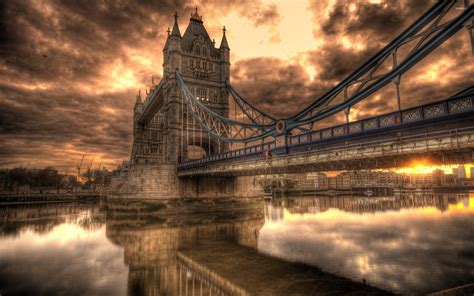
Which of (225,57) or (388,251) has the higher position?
(225,57)

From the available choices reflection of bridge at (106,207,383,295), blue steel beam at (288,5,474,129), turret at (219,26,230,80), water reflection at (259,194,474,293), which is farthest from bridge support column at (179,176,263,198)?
blue steel beam at (288,5,474,129)

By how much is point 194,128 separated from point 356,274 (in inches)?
1259

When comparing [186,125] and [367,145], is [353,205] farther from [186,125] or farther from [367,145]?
[367,145]

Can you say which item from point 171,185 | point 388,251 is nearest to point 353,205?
point 171,185

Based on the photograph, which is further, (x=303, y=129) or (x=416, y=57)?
(x=303, y=129)

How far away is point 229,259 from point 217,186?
2267cm

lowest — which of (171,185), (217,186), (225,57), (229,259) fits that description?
(229,259)

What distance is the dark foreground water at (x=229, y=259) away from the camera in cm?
1030

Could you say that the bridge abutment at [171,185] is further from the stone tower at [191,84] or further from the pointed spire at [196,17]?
the pointed spire at [196,17]

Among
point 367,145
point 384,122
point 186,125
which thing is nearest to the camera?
point 384,122

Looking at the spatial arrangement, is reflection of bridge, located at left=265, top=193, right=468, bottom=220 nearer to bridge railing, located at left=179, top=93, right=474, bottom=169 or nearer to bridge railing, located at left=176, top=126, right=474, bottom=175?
bridge railing, located at left=176, top=126, right=474, bottom=175

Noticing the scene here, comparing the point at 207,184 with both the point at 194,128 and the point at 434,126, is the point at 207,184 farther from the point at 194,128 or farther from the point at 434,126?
the point at 434,126

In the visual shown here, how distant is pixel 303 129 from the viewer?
21.1 meters

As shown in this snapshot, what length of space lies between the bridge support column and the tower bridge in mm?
134
